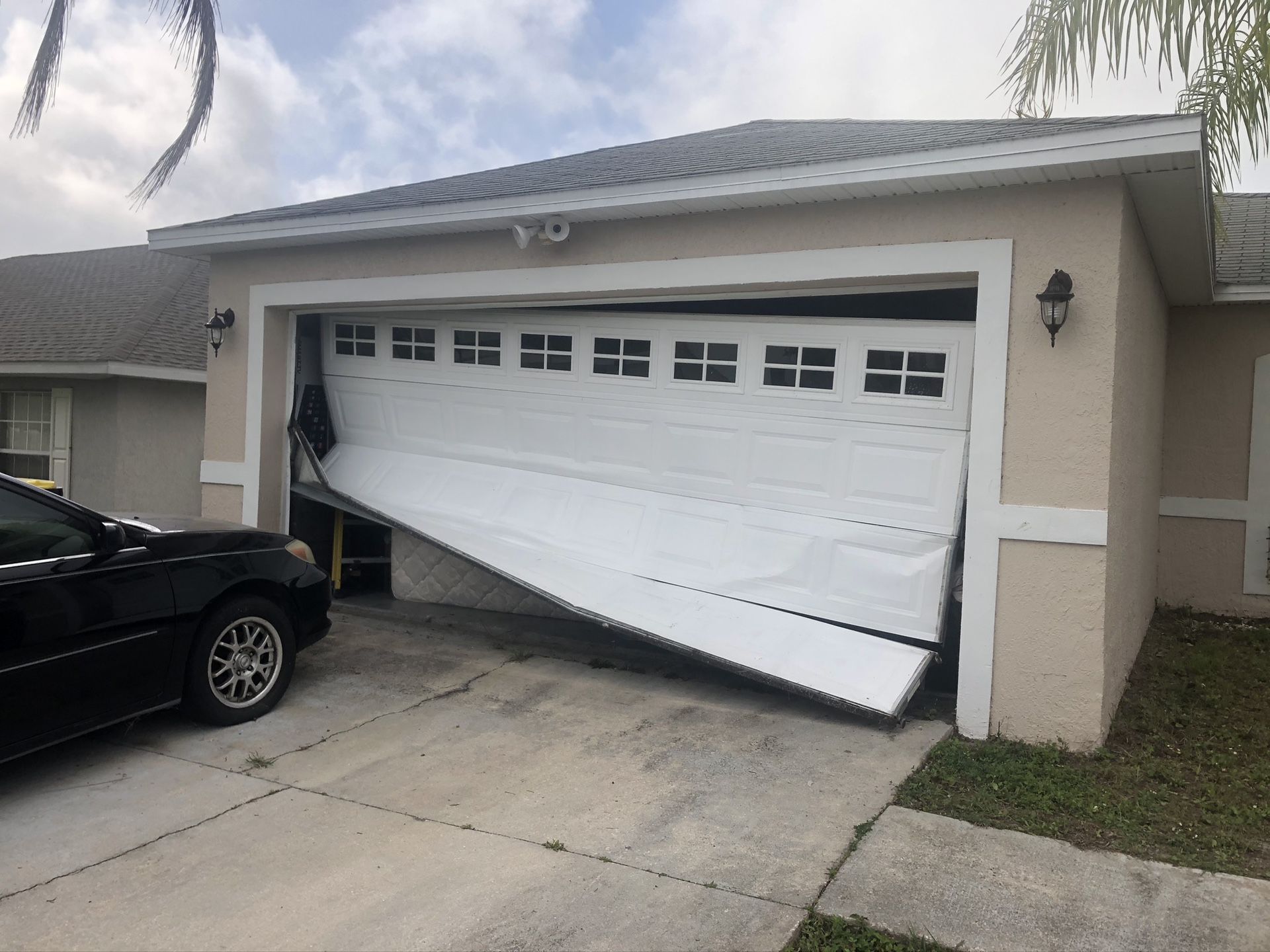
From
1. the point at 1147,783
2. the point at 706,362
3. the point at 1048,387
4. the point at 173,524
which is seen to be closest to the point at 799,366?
the point at 706,362

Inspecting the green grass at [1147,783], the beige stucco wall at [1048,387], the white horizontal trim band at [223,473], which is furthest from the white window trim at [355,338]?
the green grass at [1147,783]

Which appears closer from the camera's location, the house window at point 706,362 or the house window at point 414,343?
the house window at point 706,362

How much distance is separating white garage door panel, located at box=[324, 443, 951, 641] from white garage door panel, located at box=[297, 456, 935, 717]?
119mm

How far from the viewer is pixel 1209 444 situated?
843cm

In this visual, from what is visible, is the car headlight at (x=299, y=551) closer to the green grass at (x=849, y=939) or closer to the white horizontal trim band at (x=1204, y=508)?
the green grass at (x=849, y=939)

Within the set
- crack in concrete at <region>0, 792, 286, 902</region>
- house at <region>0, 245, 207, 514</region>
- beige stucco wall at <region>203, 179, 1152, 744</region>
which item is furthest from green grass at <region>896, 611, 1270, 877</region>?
house at <region>0, 245, 207, 514</region>

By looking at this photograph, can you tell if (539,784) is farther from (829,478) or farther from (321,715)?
(829,478)

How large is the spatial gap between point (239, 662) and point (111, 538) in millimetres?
1062

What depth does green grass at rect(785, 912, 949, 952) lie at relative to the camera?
2977mm

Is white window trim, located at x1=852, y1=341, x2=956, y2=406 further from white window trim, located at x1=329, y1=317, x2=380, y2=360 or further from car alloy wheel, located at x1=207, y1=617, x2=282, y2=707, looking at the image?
white window trim, located at x1=329, y1=317, x2=380, y2=360

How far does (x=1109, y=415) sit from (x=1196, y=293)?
3951mm

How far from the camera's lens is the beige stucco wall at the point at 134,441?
10.3 metres

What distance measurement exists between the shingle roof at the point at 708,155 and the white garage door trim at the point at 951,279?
0.54m

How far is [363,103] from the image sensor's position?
49.3 feet
